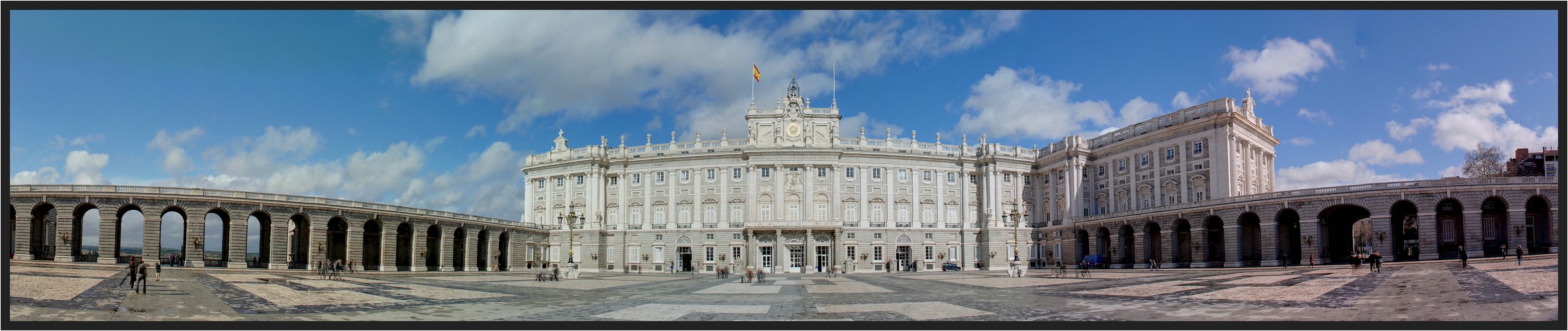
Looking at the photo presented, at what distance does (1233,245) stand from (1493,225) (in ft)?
40.0

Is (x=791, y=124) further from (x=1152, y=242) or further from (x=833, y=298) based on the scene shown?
(x=833, y=298)

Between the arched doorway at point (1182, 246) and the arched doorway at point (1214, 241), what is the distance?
Result: 1157mm

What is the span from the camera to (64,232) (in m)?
44.8

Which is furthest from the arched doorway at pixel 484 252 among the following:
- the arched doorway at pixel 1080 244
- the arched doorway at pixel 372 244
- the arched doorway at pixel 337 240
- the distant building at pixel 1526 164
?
the distant building at pixel 1526 164

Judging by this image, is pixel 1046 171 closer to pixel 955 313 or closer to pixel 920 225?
pixel 920 225

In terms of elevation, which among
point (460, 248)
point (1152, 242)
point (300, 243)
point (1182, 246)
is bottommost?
point (460, 248)

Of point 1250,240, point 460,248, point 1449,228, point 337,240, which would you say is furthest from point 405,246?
point 1449,228

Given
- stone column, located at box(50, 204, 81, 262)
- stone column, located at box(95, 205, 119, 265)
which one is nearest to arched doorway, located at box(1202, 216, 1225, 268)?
stone column, located at box(95, 205, 119, 265)

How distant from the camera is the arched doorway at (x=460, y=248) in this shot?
216 ft

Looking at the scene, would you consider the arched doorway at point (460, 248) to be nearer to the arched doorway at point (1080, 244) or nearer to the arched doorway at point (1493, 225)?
the arched doorway at point (1080, 244)

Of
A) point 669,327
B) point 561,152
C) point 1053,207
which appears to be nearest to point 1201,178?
point 1053,207

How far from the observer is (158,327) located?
583 inches

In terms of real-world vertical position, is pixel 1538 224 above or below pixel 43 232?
above

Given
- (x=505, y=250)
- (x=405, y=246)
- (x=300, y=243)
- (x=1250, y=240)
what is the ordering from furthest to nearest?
(x=505, y=250) → (x=405, y=246) → (x=300, y=243) → (x=1250, y=240)
